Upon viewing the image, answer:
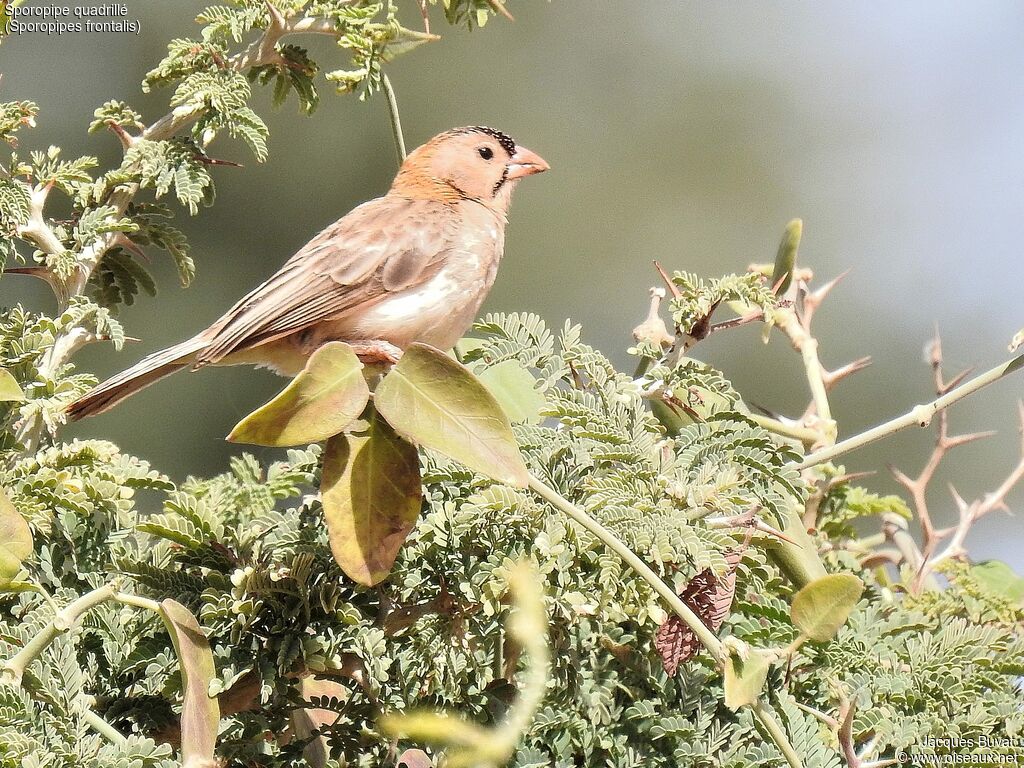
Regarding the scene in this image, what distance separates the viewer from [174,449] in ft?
23.0

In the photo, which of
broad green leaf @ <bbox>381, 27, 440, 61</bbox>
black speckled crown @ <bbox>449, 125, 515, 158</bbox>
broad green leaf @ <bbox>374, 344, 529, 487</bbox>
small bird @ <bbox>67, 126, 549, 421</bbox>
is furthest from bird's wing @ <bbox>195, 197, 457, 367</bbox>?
broad green leaf @ <bbox>374, 344, 529, 487</bbox>

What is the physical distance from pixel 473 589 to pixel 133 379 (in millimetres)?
972

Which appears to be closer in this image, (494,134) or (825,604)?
(825,604)

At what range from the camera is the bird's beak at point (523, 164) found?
11.8ft

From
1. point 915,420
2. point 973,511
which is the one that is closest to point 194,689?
point 915,420

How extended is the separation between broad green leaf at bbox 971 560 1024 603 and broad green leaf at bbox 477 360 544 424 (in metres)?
1.10

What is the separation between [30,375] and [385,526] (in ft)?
2.65

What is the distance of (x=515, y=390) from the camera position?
184cm

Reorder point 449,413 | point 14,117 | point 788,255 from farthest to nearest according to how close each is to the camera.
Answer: point 788,255 < point 14,117 < point 449,413

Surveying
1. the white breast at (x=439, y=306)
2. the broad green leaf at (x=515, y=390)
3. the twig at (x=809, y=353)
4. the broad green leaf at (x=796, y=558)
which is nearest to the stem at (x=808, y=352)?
the twig at (x=809, y=353)

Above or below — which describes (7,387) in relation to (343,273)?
above

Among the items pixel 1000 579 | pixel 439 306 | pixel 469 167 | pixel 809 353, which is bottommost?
pixel 1000 579

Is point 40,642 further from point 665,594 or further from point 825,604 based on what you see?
point 825,604

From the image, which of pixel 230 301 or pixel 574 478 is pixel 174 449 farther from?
pixel 574 478
